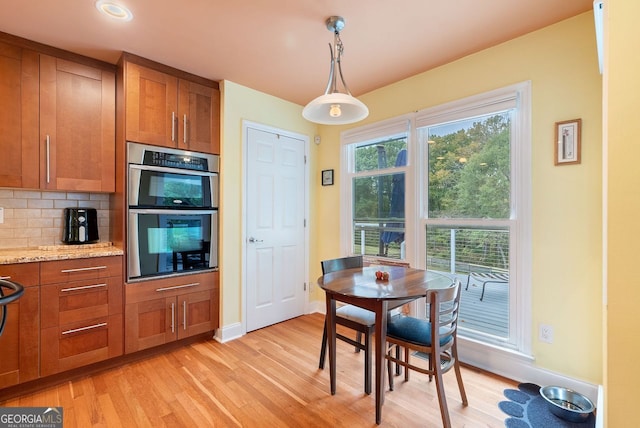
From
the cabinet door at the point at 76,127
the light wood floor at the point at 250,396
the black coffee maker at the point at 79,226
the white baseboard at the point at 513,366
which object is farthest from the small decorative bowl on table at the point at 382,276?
the black coffee maker at the point at 79,226

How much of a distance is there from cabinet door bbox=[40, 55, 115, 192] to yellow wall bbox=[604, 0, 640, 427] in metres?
3.08

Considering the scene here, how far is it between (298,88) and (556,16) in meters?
2.11

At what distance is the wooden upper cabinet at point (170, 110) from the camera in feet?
7.93

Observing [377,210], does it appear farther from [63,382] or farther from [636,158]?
[63,382]

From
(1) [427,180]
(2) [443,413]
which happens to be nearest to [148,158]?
(1) [427,180]

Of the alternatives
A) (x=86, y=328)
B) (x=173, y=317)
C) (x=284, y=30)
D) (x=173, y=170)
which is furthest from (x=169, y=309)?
(x=284, y=30)

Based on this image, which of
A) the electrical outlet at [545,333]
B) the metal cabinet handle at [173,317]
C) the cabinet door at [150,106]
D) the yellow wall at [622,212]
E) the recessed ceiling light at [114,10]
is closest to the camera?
the yellow wall at [622,212]

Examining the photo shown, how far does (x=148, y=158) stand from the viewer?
98.1 inches

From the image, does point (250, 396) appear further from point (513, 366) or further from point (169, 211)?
point (513, 366)

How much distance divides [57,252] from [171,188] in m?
0.92

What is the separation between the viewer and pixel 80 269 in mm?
2172

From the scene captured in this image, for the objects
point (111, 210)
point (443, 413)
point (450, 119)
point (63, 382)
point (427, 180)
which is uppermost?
point (450, 119)

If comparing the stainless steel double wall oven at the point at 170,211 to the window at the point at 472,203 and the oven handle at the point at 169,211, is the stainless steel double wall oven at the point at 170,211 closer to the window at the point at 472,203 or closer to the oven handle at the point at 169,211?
the oven handle at the point at 169,211

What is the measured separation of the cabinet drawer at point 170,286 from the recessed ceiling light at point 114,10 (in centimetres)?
193
